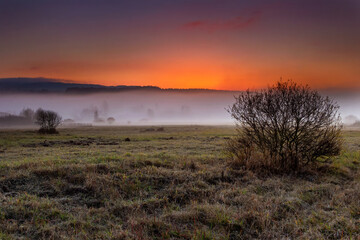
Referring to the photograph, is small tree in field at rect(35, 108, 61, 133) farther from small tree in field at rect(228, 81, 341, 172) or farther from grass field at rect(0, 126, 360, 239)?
small tree in field at rect(228, 81, 341, 172)

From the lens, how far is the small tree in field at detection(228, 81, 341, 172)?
8.69m

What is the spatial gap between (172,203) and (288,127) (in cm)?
560

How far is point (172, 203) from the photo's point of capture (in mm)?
5957

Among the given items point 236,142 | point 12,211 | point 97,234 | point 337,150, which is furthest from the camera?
point 236,142

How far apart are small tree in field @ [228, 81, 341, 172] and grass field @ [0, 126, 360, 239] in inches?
30.6

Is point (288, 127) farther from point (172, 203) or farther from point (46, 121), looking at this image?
point (46, 121)

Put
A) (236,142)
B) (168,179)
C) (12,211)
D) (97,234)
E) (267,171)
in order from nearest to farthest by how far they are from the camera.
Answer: (97,234) < (12,211) < (168,179) < (267,171) < (236,142)

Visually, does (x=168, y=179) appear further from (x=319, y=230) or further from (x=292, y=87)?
(x=292, y=87)

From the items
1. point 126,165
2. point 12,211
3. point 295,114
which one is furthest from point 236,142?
point 12,211

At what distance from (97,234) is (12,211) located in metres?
2.40

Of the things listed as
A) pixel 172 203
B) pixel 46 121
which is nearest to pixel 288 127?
pixel 172 203

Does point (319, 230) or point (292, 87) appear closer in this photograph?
point (319, 230)

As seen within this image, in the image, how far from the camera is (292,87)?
342 inches

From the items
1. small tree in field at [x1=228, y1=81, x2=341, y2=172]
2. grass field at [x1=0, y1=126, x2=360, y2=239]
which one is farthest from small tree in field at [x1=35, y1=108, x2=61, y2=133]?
small tree in field at [x1=228, y1=81, x2=341, y2=172]
